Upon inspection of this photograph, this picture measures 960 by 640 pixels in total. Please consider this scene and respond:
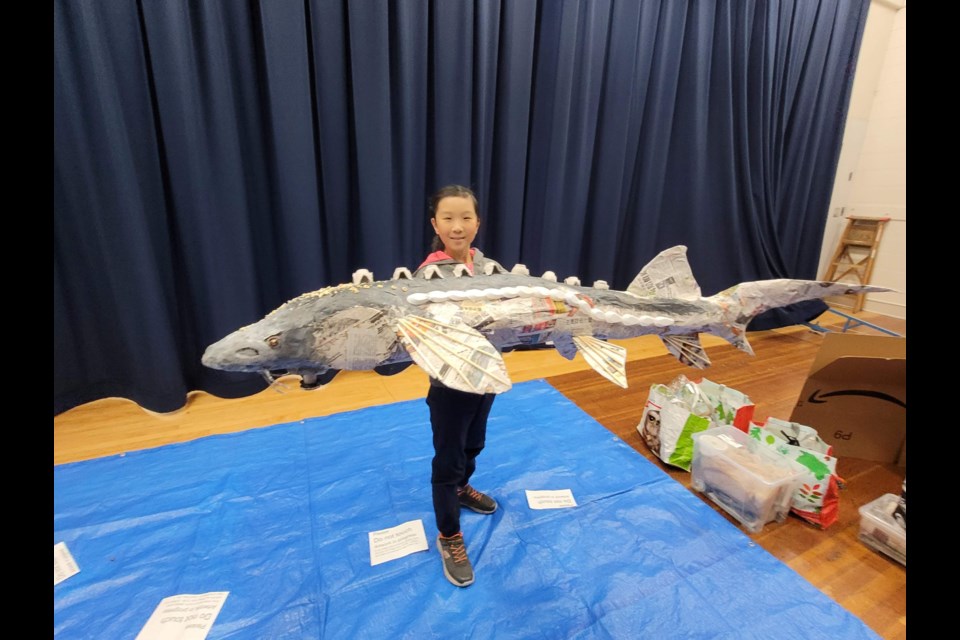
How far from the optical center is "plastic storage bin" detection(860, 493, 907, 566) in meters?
1.35

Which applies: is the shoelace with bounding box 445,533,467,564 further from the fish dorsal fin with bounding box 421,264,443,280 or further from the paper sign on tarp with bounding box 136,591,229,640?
the fish dorsal fin with bounding box 421,264,443,280

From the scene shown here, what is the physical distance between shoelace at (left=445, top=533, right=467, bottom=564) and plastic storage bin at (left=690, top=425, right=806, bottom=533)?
0.98 meters

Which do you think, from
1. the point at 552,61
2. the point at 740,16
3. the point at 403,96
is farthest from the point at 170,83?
the point at 740,16

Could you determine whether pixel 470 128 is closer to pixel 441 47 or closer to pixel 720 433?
pixel 441 47

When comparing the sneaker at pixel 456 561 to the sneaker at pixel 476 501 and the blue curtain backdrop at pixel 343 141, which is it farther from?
the blue curtain backdrop at pixel 343 141

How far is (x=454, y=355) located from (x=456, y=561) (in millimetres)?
827

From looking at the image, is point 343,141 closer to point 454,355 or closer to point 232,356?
point 232,356

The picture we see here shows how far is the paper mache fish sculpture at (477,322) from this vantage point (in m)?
0.81

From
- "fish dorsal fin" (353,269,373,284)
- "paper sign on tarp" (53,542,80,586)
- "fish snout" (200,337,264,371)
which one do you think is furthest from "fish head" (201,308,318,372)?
"paper sign on tarp" (53,542,80,586)

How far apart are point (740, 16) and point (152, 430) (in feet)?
14.6

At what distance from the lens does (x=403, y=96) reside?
223cm

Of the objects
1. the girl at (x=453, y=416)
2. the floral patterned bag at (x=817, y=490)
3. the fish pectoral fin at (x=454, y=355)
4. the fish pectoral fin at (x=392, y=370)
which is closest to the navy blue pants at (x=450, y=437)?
the girl at (x=453, y=416)

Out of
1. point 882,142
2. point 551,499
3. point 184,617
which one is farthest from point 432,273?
point 882,142
